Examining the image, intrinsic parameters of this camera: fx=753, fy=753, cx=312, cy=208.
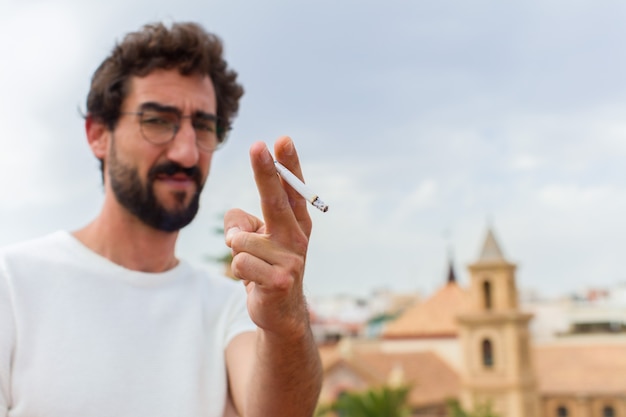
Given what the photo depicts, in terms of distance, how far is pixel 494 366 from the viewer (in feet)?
131

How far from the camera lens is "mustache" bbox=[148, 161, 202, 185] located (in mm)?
2552

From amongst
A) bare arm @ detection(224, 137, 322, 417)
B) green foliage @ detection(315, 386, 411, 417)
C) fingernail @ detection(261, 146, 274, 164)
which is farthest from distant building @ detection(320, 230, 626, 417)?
fingernail @ detection(261, 146, 274, 164)

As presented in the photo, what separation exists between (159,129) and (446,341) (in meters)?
50.9

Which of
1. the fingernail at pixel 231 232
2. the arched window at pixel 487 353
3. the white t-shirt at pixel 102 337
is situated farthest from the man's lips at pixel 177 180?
the arched window at pixel 487 353

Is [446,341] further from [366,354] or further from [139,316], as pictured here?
[139,316]

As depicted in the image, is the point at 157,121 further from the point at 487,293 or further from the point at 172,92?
the point at 487,293

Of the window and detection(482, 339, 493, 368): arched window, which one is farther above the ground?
the window

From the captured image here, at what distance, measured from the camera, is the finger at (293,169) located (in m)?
1.81

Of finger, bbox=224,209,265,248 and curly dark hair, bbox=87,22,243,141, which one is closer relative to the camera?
finger, bbox=224,209,265,248

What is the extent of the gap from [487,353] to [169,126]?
39.8m

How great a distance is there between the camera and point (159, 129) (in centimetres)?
261

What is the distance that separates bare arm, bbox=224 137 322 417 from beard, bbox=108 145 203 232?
63 centimetres

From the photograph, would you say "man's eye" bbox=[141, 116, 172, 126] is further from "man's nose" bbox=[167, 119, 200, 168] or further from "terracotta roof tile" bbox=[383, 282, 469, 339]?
"terracotta roof tile" bbox=[383, 282, 469, 339]

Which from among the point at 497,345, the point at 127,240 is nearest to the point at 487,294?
the point at 497,345
